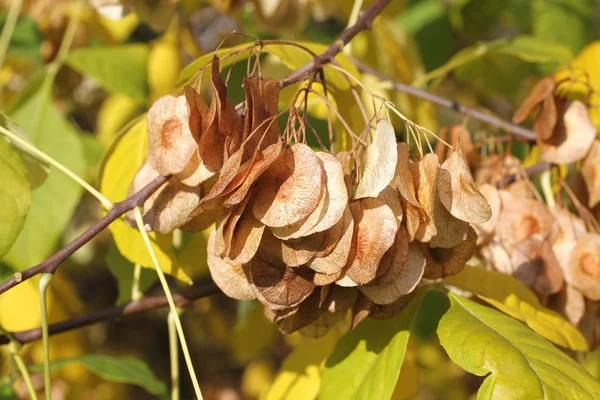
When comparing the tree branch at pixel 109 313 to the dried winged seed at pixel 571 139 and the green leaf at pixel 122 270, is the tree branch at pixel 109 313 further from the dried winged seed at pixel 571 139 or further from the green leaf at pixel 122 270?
the dried winged seed at pixel 571 139

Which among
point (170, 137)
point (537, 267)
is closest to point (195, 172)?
point (170, 137)

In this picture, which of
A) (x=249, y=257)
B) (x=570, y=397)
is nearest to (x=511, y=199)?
(x=570, y=397)

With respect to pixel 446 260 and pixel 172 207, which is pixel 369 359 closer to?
pixel 446 260

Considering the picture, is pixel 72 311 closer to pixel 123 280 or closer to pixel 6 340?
pixel 123 280

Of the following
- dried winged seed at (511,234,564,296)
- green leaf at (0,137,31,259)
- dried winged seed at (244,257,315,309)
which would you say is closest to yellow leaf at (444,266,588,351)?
dried winged seed at (511,234,564,296)

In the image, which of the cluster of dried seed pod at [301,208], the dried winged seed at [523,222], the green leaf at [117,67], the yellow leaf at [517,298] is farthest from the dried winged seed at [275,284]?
the green leaf at [117,67]

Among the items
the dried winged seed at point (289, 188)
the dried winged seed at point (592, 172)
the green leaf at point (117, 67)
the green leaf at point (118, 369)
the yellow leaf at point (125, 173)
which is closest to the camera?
the dried winged seed at point (289, 188)
